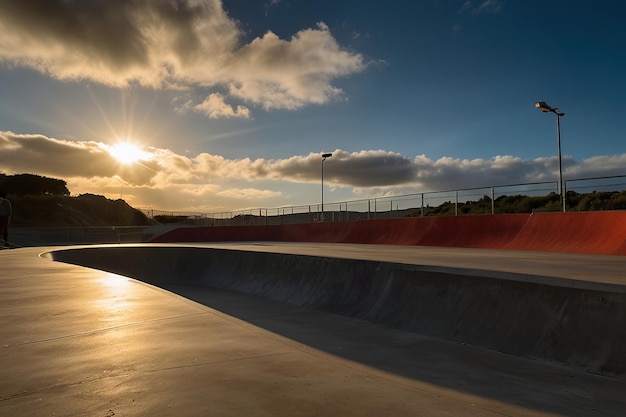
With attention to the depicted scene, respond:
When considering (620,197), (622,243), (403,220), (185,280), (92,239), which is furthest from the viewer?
(92,239)

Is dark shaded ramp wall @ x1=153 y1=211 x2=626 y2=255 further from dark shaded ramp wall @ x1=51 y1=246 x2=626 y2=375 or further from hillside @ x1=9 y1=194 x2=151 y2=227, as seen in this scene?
hillside @ x1=9 y1=194 x2=151 y2=227

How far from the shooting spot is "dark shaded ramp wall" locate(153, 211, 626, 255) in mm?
15617

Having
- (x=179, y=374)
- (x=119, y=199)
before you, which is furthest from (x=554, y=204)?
(x=119, y=199)

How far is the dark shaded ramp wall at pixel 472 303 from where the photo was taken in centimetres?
515

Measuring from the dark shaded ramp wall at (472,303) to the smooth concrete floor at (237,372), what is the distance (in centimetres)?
35

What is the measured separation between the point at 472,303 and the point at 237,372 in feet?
14.1

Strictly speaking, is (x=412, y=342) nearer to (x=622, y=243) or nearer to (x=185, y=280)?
(x=622, y=243)

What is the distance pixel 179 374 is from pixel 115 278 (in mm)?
7572

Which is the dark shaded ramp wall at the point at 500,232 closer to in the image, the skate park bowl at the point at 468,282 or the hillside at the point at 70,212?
the skate park bowl at the point at 468,282

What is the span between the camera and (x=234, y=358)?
14.4 feet

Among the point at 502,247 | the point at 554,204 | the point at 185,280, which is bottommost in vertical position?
the point at 185,280

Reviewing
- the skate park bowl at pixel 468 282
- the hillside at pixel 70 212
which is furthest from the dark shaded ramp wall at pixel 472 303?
the hillside at pixel 70 212

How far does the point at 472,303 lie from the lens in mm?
6812

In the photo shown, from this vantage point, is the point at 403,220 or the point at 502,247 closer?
the point at 502,247
